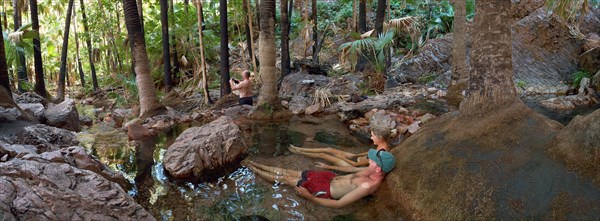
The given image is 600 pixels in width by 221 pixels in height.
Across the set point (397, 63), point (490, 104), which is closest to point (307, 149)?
point (490, 104)

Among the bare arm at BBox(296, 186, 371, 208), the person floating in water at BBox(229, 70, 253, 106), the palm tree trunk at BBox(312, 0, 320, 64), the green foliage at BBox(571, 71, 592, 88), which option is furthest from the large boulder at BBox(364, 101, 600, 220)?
the palm tree trunk at BBox(312, 0, 320, 64)

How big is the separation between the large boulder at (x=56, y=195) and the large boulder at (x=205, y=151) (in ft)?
5.62

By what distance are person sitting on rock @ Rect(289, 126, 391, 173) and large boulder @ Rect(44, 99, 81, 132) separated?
19.5 feet

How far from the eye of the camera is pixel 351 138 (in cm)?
797

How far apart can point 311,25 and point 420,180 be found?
43.0 feet

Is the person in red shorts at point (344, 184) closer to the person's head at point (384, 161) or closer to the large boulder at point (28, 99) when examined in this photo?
the person's head at point (384, 161)

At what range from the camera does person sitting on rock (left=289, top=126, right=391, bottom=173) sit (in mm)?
5531

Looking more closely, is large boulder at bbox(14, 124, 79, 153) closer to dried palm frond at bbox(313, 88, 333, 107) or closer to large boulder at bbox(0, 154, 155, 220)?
large boulder at bbox(0, 154, 155, 220)

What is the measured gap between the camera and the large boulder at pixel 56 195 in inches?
129

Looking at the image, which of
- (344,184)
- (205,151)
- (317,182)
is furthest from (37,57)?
(344,184)

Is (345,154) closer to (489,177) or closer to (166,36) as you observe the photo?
(489,177)

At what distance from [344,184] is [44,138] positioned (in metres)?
5.23

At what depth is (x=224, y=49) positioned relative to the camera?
39.3 ft

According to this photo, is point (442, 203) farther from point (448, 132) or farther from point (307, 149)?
point (307, 149)
